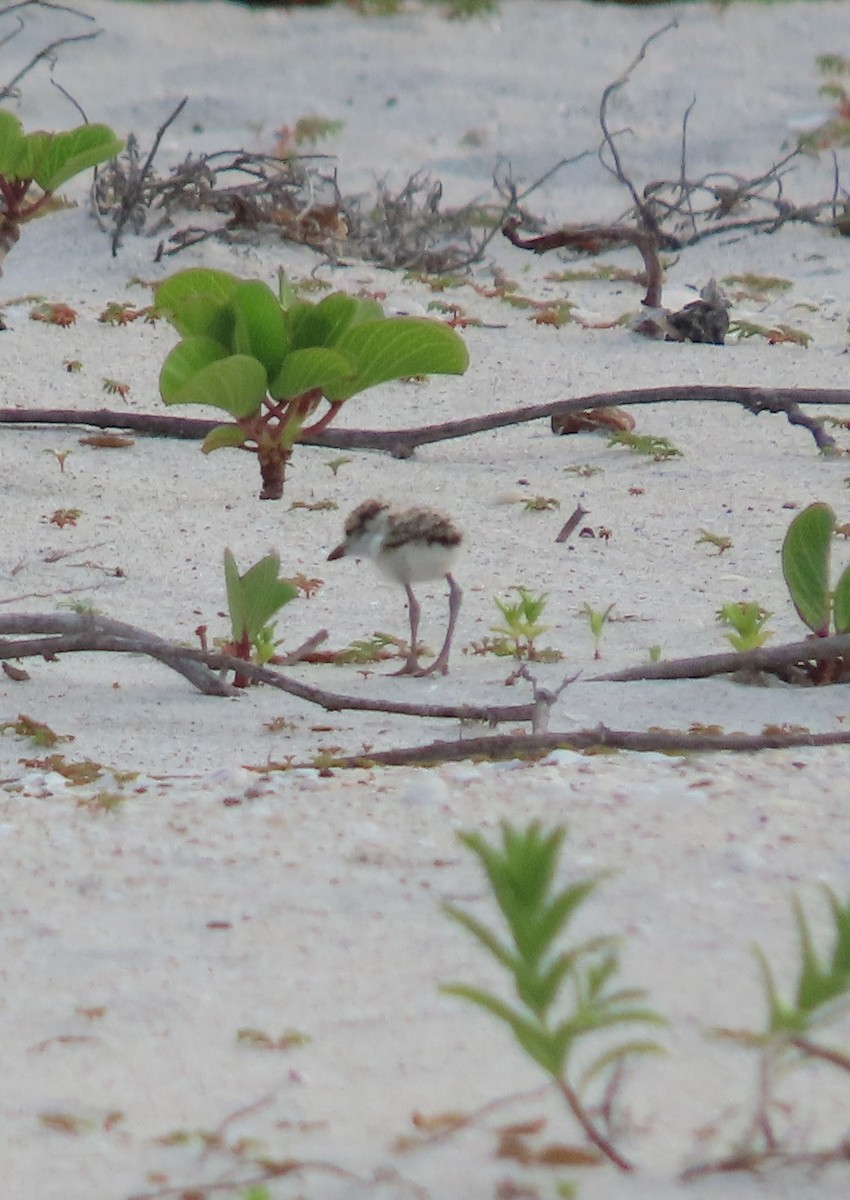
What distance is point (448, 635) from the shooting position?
12.8ft

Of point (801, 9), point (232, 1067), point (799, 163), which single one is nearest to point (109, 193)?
point (799, 163)

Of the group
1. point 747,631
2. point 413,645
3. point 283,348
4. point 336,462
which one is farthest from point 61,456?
point 747,631

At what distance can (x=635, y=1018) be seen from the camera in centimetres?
147

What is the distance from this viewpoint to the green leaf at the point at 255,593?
11.7 feet

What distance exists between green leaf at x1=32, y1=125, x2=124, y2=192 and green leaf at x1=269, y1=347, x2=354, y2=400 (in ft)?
4.45

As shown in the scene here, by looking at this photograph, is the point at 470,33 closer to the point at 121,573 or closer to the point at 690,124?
the point at 690,124

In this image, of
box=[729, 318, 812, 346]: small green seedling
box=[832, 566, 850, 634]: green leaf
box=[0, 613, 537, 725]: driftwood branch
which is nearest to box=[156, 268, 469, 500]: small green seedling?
box=[0, 613, 537, 725]: driftwood branch

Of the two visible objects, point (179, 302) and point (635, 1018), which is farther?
point (179, 302)

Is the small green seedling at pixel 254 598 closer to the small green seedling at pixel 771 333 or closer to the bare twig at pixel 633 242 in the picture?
the bare twig at pixel 633 242

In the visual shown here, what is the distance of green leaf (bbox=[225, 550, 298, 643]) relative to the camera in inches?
140

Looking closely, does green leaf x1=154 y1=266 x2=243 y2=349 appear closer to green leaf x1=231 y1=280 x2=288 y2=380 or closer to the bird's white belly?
green leaf x1=231 y1=280 x2=288 y2=380

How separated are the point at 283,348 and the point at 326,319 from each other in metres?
0.15

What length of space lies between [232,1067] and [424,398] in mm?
4352

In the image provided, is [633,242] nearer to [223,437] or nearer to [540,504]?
[540,504]
